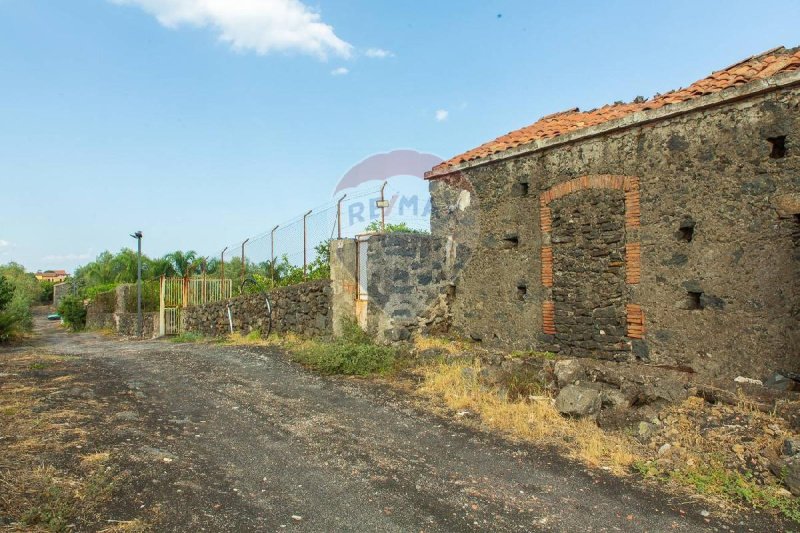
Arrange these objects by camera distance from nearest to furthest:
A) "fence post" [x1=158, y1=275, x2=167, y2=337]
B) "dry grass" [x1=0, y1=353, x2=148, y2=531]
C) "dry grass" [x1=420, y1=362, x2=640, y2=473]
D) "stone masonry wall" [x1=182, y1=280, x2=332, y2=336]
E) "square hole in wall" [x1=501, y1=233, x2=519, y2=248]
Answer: "dry grass" [x1=0, y1=353, x2=148, y2=531] < "dry grass" [x1=420, y1=362, x2=640, y2=473] < "square hole in wall" [x1=501, y1=233, x2=519, y2=248] < "stone masonry wall" [x1=182, y1=280, x2=332, y2=336] < "fence post" [x1=158, y1=275, x2=167, y2=337]

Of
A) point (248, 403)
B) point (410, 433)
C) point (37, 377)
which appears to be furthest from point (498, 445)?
point (37, 377)

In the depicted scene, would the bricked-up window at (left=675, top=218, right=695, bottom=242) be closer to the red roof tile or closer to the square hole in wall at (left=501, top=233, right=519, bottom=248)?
the red roof tile

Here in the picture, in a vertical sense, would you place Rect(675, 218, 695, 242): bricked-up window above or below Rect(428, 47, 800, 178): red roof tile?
A: below

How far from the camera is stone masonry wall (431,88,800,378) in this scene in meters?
5.74

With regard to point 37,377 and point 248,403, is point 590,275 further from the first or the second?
point 37,377

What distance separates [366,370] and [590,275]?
144 inches

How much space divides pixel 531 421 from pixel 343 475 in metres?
2.19

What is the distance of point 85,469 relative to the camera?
13.0ft

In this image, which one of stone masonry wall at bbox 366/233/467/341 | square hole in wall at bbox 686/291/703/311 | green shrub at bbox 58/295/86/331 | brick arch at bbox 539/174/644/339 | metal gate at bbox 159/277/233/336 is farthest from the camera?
green shrub at bbox 58/295/86/331

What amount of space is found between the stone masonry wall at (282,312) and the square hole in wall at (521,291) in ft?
12.7

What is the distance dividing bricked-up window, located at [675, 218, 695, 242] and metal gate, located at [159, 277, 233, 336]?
13504 millimetres

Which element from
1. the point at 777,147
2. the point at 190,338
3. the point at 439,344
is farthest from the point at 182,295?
the point at 777,147

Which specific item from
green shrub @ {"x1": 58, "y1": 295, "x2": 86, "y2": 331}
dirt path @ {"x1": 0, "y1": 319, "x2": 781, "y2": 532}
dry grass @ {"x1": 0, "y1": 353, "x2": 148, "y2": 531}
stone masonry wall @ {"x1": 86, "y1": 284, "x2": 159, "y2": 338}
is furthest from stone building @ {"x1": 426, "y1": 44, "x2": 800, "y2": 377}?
green shrub @ {"x1": 58, "y1": 295, "x2": 86, "y2": 331}

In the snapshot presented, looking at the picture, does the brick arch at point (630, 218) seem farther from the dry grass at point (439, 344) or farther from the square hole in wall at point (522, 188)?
the dry grass at point (439, 344)
